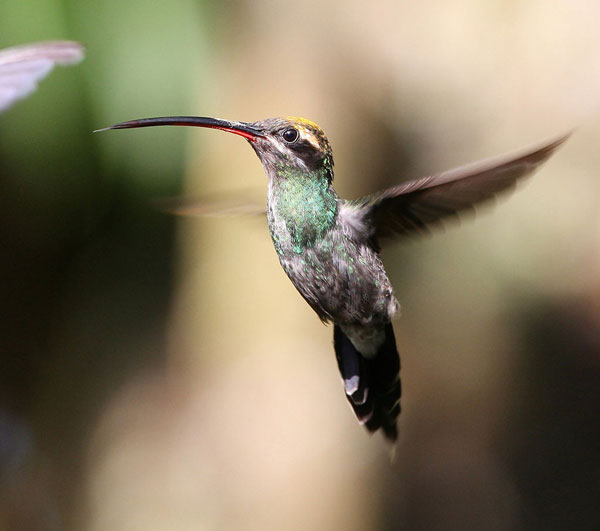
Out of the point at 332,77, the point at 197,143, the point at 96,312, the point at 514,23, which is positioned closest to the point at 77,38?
the point at 197,143

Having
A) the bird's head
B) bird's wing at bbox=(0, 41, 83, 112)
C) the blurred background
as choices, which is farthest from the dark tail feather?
the blurred background

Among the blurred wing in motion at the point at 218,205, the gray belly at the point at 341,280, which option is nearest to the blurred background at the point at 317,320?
the blurred wing in motion at the point at 218,205

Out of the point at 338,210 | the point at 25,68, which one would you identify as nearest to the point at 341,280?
the point at 338,210

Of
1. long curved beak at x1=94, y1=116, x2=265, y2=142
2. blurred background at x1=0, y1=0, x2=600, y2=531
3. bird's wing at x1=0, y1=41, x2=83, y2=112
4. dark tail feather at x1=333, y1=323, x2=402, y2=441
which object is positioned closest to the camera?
long curved beak at x1=94, y1=116, x2=265, y2=142

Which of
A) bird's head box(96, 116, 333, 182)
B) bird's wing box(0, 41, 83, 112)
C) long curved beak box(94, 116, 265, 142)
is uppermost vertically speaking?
bird's wing box(0, 41, 83, 112)

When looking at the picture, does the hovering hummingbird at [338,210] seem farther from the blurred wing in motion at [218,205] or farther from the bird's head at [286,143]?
the blurred wing in motion at [218,205]

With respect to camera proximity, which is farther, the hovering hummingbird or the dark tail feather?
the dark tail feather

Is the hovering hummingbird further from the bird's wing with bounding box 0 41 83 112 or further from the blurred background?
the blurred background
